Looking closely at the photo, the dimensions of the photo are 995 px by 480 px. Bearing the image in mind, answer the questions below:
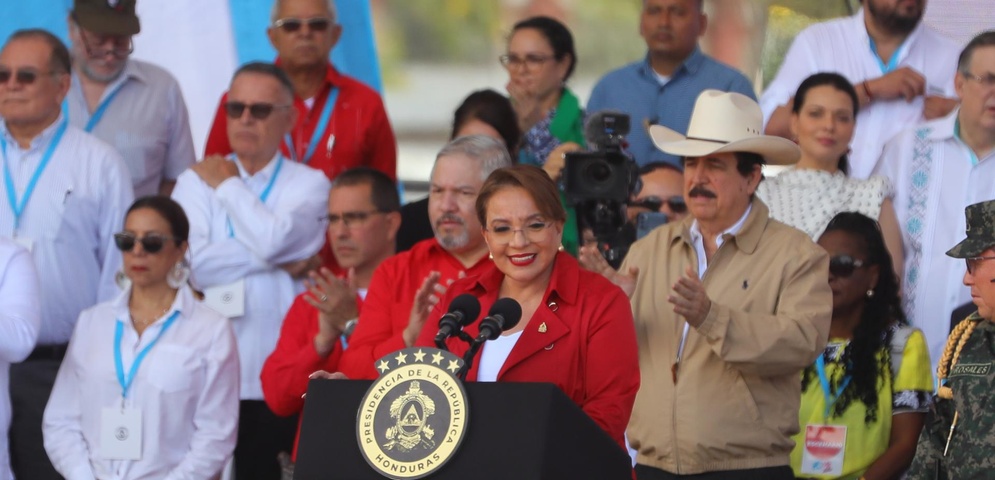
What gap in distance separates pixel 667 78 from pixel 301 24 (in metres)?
1.71

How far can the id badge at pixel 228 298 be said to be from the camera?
246 inches

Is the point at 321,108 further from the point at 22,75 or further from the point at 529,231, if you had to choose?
the point at 529,231

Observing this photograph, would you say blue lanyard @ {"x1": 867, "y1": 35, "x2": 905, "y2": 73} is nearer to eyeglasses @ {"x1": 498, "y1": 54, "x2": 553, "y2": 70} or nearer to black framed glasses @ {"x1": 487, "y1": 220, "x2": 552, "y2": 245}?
eyeglasses @ {"x1": 498, "y1": 54, "x2": 553, "y2": 70}

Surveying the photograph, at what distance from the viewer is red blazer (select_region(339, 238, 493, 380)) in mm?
4945

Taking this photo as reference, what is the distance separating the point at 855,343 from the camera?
18.1 feet

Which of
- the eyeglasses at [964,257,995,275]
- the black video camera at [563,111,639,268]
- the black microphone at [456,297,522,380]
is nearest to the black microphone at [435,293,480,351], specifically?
the black microphone at [456,297,522,380]

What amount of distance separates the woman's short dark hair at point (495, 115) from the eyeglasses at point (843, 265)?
58.3 inches

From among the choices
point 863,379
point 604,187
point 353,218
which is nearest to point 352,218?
point 353,218

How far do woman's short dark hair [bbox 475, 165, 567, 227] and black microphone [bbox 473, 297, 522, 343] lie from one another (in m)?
0.45

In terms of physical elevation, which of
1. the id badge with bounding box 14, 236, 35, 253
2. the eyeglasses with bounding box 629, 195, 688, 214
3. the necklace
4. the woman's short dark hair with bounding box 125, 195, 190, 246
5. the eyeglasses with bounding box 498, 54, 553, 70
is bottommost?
the necklace

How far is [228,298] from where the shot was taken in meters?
6.27

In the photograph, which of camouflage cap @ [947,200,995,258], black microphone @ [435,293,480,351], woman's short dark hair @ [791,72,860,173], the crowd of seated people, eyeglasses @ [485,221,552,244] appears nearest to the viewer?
black microphone @ [435,293,480,351]

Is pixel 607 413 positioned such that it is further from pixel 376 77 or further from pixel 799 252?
pixel 376 77

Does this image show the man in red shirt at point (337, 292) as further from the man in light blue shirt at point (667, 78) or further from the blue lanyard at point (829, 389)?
the blue lanyard at point (829, 389)
